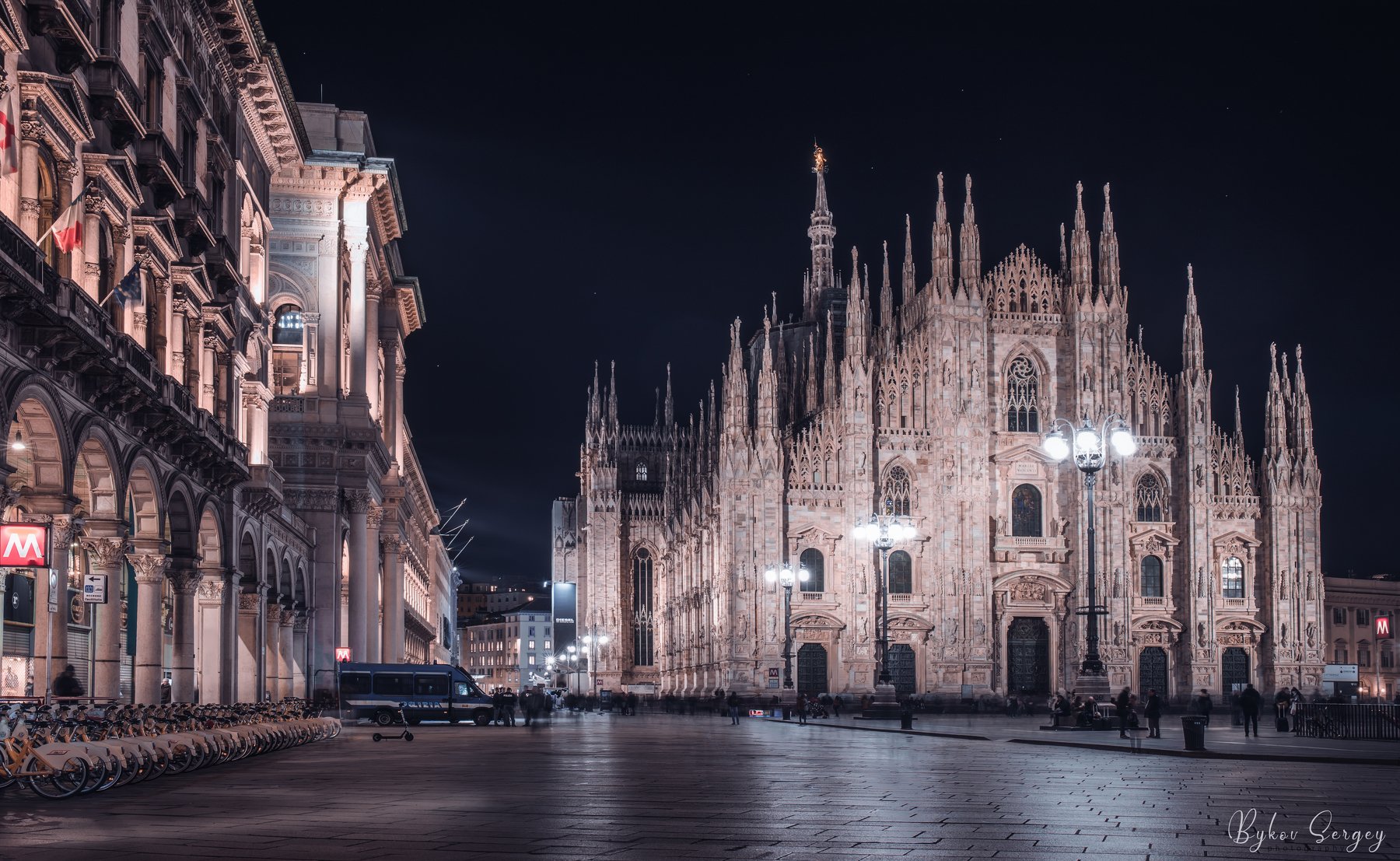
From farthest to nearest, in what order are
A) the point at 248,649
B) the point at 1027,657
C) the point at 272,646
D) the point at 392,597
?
the point at 1027,657 < the point at 392,597 < the point at 272,646 < the point at 248,649

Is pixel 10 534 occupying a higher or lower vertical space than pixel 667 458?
lower

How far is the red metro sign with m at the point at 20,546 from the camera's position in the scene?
23.4 m

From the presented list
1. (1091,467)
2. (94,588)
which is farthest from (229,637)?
(1091,467)

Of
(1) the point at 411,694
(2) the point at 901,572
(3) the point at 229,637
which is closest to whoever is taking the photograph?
(3) the point at 229,637

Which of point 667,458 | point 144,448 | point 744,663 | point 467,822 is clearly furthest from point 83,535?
point 667,458

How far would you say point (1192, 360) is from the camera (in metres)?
83.8

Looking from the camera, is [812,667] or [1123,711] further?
[812,667]

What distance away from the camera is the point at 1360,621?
11938 cm

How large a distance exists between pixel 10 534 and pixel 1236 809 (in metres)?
16.8

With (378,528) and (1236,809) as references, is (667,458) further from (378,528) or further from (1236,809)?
(1236,809)

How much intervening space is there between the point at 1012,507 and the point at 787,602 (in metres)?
18.0

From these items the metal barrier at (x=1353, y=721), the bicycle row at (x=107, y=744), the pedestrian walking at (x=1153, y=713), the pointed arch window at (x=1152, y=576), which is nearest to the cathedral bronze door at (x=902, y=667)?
the pointed arch window at (x=1152, y=576)

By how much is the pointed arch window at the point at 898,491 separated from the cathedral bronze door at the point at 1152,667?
560 inches

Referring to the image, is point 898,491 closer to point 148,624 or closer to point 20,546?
point 148,624
